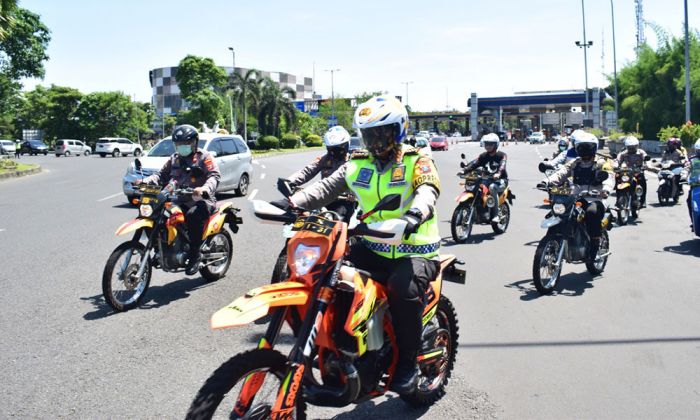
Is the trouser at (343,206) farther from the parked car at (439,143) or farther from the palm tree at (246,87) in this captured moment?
the palm tree at (246,87)

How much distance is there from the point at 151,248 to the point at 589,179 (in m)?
5.61

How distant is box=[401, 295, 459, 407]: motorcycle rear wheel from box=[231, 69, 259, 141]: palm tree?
77737 millimetres

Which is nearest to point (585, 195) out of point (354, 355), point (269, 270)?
point (269, 270)

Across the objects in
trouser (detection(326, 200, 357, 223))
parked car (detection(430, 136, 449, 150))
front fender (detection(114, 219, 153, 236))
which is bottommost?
front fender (detection(114, 219, 153, 236))

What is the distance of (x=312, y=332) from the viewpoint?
3.25 meters

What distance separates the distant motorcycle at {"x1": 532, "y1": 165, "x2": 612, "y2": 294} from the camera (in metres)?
7.81

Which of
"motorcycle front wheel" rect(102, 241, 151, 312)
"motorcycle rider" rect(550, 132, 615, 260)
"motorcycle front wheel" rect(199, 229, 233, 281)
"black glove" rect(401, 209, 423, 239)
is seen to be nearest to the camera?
"black glove" rect(401, 209, 423, 239)

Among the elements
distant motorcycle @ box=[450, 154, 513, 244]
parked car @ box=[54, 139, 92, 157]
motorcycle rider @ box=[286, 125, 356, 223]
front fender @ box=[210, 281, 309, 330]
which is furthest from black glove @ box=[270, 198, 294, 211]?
parked car @ box=[54, 139, 92, 157]

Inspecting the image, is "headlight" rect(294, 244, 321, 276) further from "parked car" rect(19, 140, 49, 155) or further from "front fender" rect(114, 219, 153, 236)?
"parked car" rect(19, 140, 49, 155)

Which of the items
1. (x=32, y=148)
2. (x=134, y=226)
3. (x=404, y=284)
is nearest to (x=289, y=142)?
(x=32, y=148)

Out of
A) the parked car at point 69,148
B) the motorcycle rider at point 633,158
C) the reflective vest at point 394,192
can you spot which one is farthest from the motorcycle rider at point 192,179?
the parked car at point 69,148

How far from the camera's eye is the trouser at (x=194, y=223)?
7764 mm

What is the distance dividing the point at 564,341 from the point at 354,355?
10.1 feet

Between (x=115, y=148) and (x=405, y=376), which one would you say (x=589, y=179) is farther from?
(x=115, y=148)
